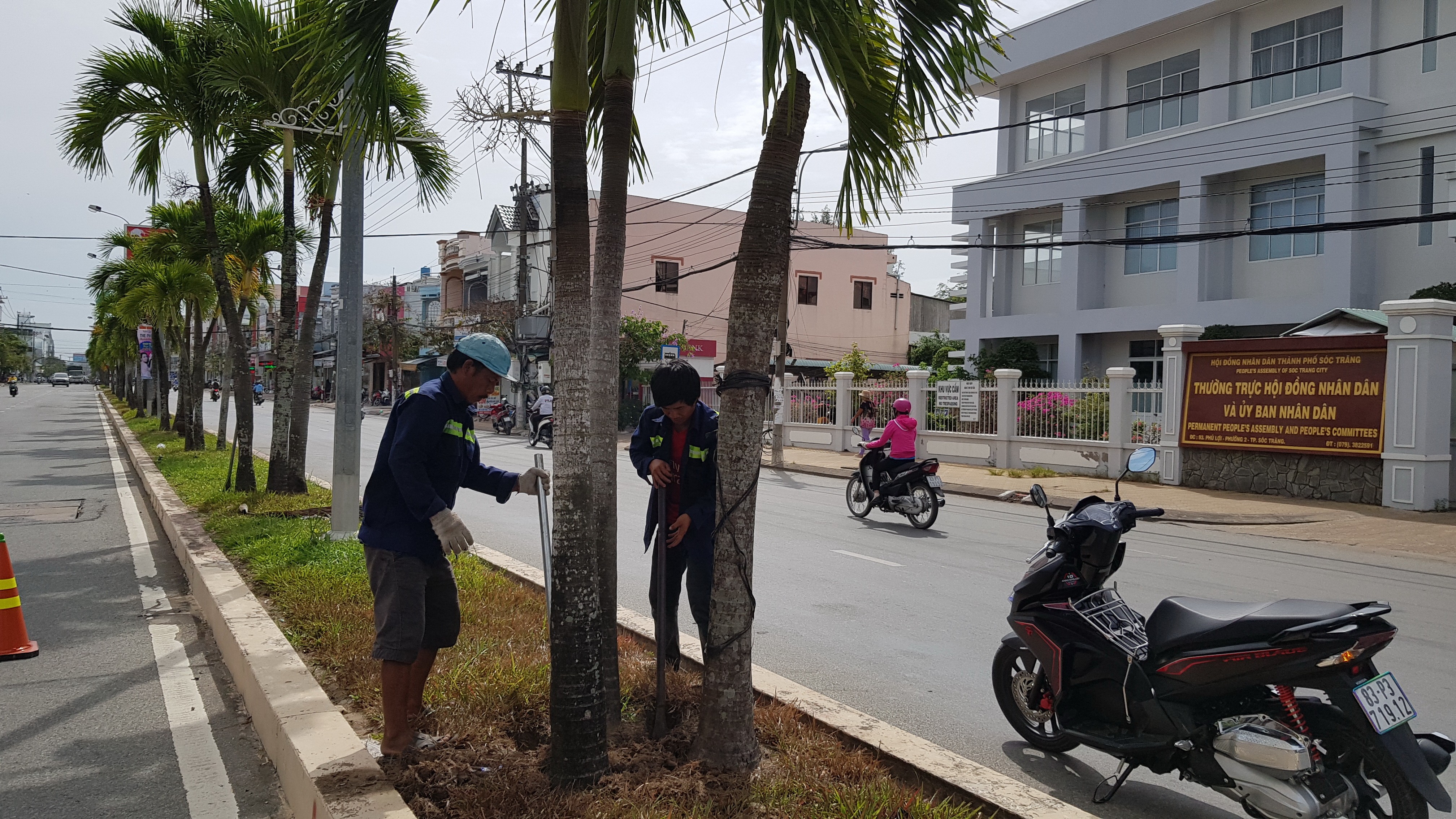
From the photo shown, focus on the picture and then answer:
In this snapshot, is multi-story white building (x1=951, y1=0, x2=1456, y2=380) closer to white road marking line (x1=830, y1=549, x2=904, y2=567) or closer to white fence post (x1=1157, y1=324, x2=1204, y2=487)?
white fence post (x1=1157, y1=324, x2=1204, y2=487)

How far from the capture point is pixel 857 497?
13.0 meters

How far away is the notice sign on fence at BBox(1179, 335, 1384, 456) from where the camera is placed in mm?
14016

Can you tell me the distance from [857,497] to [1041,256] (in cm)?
1785

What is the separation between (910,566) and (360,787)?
6.49 metres

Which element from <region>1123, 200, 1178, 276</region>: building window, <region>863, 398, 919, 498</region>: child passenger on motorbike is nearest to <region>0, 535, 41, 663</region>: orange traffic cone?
<region>863, 398, 919, 498</region>: child passenger on motorbike

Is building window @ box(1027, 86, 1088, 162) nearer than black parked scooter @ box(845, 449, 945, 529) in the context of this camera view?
No

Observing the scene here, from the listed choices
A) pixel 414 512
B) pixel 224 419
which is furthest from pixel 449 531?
pixel 224 419

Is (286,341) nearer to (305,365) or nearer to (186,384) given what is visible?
(305,365)

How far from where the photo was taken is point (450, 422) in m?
3.91

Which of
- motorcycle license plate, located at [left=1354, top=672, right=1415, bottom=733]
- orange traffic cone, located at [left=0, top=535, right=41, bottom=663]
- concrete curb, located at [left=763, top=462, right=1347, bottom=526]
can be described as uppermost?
motorcycle license plate, located at [left=1354, top=672, right=1415, bottom=733]

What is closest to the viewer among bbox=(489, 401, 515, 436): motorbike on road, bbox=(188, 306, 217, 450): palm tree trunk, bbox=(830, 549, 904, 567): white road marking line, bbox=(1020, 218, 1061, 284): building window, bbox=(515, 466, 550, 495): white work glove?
bbox=(515, 466, 550, 495): white work glove

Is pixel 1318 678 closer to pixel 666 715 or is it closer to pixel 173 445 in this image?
pixel 666 715

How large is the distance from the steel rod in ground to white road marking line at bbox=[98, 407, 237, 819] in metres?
1.65

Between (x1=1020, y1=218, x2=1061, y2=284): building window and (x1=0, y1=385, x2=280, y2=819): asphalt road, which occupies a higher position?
(x1=1020, y1=218, x2=1061, y2=284): building window
